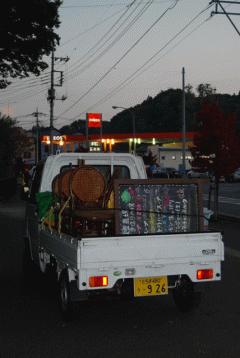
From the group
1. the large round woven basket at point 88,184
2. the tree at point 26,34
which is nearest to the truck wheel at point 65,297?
the large round woven basket at point 88,184

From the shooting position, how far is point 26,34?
25484mm

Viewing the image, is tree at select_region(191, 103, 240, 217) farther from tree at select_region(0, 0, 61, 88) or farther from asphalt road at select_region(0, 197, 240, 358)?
asphalt road at select_region(0, 197, 240, 358)

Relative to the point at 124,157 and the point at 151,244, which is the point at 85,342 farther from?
the point at 124,157

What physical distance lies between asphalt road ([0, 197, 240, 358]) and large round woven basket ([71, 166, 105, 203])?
4.78ft

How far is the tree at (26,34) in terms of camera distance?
24.0m

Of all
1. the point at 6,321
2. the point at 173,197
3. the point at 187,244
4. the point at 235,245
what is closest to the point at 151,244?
the point at 187,244

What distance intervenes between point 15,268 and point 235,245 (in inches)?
225

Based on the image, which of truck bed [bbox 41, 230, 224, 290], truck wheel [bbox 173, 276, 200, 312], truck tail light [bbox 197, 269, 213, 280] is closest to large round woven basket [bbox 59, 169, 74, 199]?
truck bed [bbox 41, 230, 224, 290]

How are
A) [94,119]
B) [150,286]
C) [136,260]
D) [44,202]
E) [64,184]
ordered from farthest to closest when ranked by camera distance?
[94,119]
[44,202]
[64,184]
[150,286]
[136,260]

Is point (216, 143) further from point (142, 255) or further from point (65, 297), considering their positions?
point (142, 255)

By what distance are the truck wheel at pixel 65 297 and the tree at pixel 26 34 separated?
61.4 feet

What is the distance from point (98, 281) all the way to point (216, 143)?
14876mm

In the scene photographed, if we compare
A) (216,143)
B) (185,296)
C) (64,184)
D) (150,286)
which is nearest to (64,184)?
(64,184)

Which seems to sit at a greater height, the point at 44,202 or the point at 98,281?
the point at 44,202
